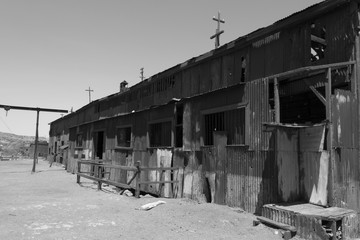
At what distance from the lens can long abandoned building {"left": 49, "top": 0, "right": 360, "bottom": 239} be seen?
835cm

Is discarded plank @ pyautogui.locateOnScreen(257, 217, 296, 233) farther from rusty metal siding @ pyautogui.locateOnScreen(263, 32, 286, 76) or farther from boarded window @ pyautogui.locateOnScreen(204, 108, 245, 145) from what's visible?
rusty metal siding @ pyautogui.locateOnScreen(263, 32, 286, 76)

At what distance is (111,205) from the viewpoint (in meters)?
11.9

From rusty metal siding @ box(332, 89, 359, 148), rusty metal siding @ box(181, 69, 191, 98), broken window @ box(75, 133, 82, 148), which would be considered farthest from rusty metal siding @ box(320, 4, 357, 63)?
broken window @ box(75, 133, 82, 148)

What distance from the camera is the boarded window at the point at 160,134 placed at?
50.0ft

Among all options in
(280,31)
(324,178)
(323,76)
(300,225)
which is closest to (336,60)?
(323,76)

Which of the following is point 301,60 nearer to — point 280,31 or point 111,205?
point 280,31

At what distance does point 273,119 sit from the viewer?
9.70 meters

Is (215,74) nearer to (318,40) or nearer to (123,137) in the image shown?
(318,40)

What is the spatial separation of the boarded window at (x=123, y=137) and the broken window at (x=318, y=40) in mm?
12450

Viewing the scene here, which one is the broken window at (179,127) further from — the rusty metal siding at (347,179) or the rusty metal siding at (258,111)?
the rusty metal siding at (347,179)

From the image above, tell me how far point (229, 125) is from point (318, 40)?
4.02 meters

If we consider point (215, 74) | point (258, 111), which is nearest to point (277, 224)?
point (258, 111)

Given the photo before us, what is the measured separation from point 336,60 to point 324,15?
57.8 inches

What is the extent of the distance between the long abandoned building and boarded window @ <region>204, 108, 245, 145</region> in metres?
0.04
